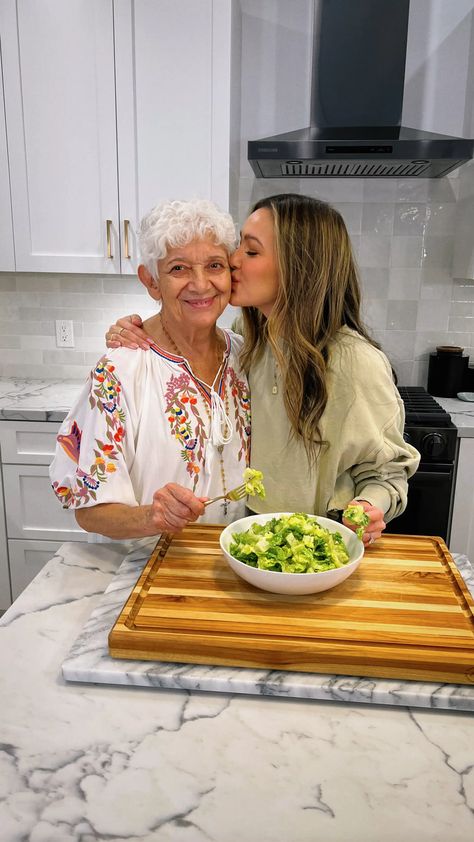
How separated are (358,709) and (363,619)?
148 millimetres

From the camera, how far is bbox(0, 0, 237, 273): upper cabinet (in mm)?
2471

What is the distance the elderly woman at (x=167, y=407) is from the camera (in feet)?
4.58

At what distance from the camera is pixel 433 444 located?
247cm

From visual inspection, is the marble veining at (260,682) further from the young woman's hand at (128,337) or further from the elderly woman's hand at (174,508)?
the young woman's hand at (128,337)

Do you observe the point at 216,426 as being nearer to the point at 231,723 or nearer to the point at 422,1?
the point at 231,723

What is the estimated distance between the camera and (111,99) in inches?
100.0

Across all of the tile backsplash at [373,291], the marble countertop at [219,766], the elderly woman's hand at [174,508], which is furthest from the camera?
the tile backsplash at [373,291]

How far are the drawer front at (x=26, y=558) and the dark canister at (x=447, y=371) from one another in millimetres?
Answer: 1825

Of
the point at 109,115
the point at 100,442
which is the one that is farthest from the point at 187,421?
the point at 109,115

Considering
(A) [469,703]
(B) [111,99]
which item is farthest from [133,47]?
(A) [469,703]

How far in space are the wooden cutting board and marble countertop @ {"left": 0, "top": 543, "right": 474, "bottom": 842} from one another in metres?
0.05

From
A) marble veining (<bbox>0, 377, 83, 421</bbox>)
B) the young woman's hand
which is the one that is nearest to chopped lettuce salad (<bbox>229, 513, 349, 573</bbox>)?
the young woman's hand

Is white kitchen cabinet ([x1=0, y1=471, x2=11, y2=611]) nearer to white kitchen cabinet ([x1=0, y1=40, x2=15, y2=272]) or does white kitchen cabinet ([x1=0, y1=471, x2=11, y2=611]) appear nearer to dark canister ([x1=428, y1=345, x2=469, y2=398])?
white kitchen cabinet ([x1=0, y1=40, x2=15, y2=272])

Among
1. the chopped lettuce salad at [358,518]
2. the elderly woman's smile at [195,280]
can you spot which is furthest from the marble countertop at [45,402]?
the chopped lettuce salad at [358,518]
